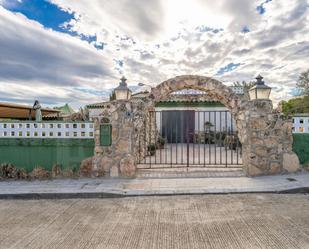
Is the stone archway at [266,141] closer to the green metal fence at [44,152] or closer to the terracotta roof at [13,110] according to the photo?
the green metal fence at [44,152]

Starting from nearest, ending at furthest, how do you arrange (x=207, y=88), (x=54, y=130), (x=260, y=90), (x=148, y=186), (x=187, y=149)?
(x=148, y=186), (x=260, y=90), (x=54, y=130), (x=207, y=88), (x=187, y=149)

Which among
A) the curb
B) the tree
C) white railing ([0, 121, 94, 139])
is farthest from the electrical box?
the tree

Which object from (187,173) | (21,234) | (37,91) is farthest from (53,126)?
(37,91)

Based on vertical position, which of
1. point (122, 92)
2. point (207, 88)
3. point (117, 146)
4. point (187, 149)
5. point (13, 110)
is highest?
point (207, 88)

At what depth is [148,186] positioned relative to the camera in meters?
4.75

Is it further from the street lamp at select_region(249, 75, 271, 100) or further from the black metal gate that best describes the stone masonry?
the black metal gate

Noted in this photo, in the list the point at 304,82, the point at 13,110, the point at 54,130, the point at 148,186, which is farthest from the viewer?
the point at 304,82

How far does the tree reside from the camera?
13647mm

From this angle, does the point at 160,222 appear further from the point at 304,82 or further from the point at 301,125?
the point at 304,82

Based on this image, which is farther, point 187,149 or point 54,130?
point 187,149

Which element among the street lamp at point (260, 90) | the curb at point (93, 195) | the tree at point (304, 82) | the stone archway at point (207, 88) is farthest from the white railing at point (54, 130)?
the tree at point (304, 82)

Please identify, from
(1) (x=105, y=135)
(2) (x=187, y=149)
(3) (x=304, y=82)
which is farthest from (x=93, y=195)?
(3) (x=304, y=82)

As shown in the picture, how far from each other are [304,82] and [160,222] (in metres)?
15.4

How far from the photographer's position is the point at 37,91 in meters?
13.7
